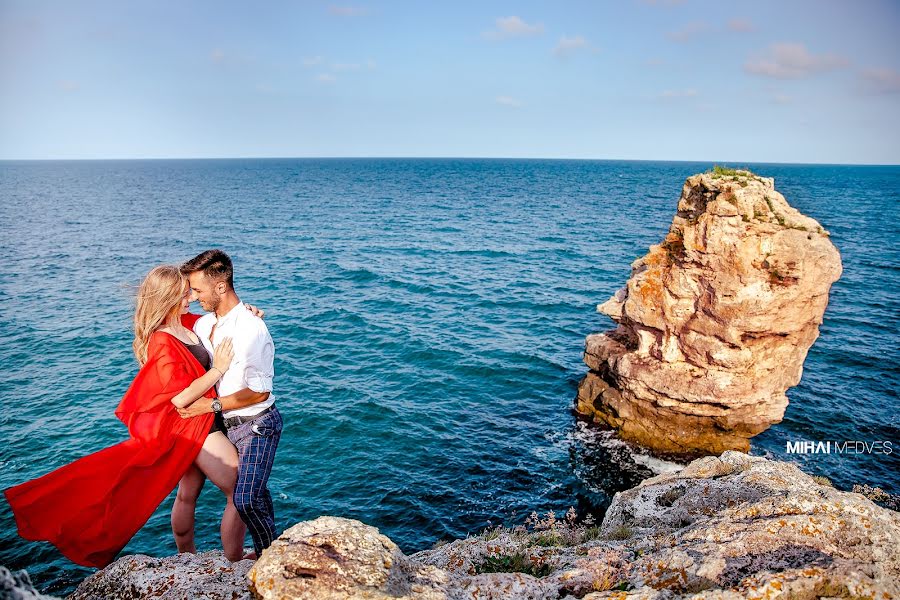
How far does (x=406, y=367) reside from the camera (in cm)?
2775

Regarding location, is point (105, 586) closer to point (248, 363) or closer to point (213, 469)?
point (213, 469)

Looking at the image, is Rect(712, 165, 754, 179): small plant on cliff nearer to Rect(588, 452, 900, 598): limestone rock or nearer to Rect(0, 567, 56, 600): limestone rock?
Rect(588, 452, 900, 598): limestone rock

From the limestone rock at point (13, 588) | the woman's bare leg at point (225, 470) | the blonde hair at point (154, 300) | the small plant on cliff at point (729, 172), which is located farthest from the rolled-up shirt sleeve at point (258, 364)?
the small plant on cliff at point (729, 172)

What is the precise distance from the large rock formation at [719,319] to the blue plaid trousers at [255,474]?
675 inches

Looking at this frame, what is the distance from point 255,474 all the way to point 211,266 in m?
2.62

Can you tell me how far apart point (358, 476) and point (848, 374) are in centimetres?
2561

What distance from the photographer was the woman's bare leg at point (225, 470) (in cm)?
672

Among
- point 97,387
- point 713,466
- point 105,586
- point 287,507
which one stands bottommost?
point 287,507

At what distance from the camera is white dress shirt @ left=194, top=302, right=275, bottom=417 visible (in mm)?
6656

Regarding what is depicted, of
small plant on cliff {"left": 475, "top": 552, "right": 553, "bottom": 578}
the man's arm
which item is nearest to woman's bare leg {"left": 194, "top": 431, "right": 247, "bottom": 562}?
the man's arm

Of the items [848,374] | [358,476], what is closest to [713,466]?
[358,476]

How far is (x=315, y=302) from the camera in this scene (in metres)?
36.7

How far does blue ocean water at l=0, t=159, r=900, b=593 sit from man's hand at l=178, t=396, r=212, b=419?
20.6ft

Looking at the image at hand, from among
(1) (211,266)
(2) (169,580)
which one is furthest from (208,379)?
(2) (169,580)
